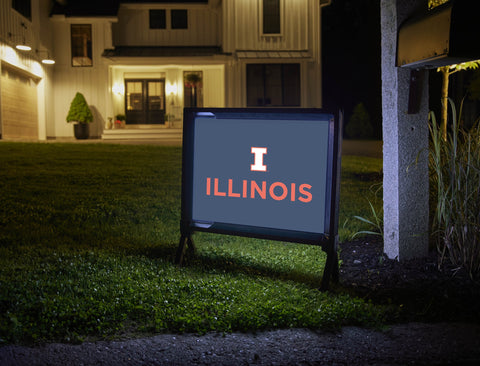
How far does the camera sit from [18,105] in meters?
20.7

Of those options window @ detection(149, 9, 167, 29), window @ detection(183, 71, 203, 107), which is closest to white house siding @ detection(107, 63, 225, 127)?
window @ detection(183, 71, 203, 107)

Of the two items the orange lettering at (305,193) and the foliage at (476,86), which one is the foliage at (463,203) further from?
the foliage at (476,86)

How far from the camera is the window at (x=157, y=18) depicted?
25.7m

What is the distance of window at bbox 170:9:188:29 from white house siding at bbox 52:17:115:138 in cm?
308

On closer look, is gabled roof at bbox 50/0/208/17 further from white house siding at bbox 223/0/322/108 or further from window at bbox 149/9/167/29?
white house siding at bbox 223/0/322/108

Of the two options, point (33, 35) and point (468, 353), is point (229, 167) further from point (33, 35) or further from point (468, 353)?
point (33, 35)

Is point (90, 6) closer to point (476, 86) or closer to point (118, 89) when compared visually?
point (118, 89)

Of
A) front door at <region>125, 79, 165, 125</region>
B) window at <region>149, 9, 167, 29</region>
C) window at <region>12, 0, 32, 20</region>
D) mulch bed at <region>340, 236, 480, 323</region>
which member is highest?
window at <region>149, 9, 167, 29</region>

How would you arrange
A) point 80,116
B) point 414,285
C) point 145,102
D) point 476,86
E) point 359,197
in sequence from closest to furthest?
point 414,285 → point 359,197 → point 476,86 → point 80,116 → point 145,102

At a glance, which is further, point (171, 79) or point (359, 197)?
point (171, 79)

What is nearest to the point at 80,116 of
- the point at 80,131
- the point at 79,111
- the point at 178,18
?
the point at 79,111

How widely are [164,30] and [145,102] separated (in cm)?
369

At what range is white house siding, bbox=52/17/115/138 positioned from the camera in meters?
24.4

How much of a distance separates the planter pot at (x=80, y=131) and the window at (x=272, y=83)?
779cm
